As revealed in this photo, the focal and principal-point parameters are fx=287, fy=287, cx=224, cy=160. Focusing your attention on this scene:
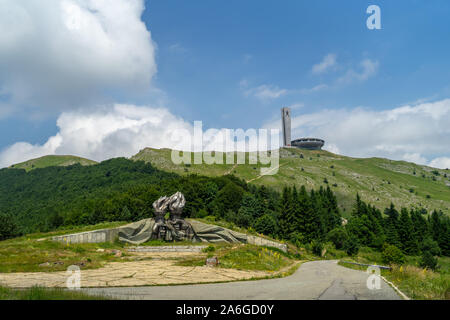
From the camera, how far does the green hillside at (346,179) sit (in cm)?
14100

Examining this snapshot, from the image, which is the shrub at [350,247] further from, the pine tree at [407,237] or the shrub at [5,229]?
the shrub at [5,229]

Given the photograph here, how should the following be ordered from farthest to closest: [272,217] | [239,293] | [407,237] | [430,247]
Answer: [407,237] → [430,247] → [272,217] → [239,293]

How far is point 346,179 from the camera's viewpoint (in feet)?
543

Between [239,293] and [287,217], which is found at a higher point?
[239,293]

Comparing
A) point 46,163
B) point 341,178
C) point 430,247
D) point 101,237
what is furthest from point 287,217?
point 46,163

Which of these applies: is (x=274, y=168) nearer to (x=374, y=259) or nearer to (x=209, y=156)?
(x=209, y=156)

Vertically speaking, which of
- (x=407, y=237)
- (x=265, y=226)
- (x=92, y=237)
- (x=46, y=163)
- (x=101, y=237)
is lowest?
(x=407, y=237)

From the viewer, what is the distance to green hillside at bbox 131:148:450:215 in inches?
5551

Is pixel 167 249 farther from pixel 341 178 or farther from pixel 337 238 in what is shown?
pixel 341 178

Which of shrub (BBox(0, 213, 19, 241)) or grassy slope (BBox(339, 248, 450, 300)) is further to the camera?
shrub (BBox(0, 213, 19, 241))

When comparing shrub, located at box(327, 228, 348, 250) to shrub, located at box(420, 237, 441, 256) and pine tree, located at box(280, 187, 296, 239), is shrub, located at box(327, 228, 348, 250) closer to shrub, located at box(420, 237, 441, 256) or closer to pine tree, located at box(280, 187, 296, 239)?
pine tree, located at box(280, 187, 296, 239)

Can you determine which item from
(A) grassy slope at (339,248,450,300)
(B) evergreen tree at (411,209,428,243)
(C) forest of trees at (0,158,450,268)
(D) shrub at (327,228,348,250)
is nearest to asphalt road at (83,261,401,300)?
(A) grassy slope at (339,248,450,300)
